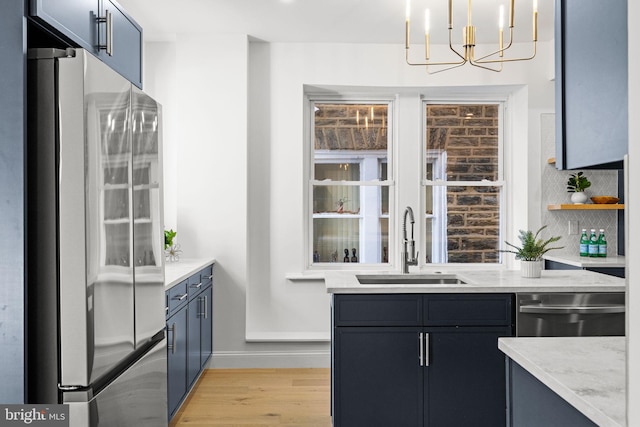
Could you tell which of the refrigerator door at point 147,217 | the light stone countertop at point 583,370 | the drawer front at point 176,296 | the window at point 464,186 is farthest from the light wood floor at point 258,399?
the light stone countertop at point 583,370

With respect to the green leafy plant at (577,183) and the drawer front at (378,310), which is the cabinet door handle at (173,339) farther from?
the green leafy plant at (577,183)

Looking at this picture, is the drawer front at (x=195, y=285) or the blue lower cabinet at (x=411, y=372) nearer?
the blue lower cabinet at (x=411, y=372)

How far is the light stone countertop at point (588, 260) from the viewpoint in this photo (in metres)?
3.81

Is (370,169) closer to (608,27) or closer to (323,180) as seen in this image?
(323,180)

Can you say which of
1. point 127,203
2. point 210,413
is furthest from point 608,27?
point 210,413

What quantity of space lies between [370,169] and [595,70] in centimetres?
358

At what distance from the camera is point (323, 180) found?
4652mm

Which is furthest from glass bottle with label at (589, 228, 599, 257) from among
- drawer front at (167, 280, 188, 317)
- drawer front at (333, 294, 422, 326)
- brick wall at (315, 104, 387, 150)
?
drawer front at (167, 280, 188, 317)

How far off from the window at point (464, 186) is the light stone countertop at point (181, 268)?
77.4 inches

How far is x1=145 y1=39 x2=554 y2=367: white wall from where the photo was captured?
13.8 ft

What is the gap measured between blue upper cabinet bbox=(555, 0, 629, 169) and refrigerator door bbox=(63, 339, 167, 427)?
1.48 meters

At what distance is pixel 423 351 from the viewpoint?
106 inches

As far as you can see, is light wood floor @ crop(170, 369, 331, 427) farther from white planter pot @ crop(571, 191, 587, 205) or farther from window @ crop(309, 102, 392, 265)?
white planter pot @ crop(571, 191, 587, 205)

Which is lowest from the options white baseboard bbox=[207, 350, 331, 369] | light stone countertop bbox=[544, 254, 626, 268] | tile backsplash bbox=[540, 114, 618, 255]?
white baseboard bbox=[207, 350, 331, 369]
